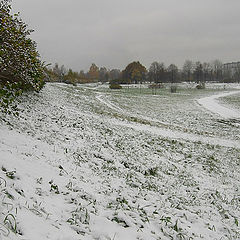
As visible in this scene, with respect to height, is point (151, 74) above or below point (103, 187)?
above

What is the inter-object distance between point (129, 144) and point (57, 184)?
5.38 meters

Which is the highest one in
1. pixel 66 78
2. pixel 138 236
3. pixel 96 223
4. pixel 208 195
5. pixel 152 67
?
pixel 152 67

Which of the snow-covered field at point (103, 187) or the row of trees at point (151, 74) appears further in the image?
the row of trees at point (151, 74)

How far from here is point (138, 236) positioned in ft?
12.6

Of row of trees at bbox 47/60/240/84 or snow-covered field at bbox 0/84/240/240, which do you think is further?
row of trees at bbox 47/60/240/84

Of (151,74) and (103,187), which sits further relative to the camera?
(151,74)

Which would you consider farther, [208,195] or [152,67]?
[152,67]

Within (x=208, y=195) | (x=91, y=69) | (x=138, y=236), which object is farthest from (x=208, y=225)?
(x=91, y=69)

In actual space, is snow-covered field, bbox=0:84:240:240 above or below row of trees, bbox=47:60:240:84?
below

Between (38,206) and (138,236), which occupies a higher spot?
(38,206)

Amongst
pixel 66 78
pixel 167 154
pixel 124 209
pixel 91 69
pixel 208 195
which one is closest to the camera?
pixel 124 209

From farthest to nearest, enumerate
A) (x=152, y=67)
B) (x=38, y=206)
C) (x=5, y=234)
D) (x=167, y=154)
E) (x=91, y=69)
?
(x=91, y=69) → (x=152, y=67) → (x=167, y=154) → (x=38, y=206) → (x=5, y=234)

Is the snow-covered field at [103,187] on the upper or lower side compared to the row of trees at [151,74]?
lower

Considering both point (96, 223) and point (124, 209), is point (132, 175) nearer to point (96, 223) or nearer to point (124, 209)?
point (124, 209)
